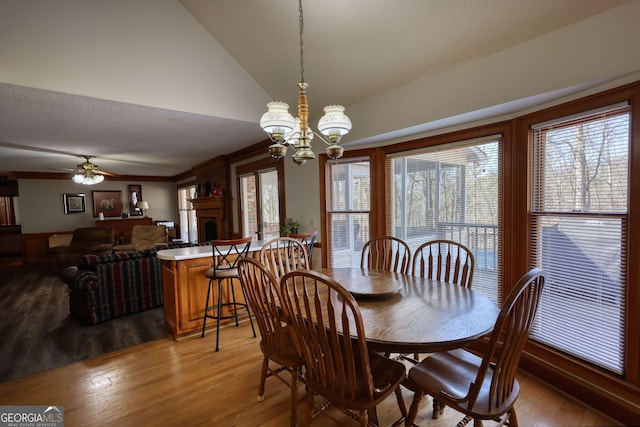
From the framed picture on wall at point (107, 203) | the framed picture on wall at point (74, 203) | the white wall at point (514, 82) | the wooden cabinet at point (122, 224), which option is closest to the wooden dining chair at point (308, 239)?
the white wall at point (514, 82)

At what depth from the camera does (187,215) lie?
902 cm

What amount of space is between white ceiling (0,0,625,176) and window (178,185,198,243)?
4.77 m

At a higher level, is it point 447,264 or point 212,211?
point 212,211

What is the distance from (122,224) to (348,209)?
309 inches

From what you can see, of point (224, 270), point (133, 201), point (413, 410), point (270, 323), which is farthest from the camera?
point (133, 201)

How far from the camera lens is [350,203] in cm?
374

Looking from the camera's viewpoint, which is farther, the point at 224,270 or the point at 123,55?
the point at 224,270

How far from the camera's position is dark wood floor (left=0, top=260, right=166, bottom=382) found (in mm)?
2613

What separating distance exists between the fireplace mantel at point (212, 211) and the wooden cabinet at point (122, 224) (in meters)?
2.64

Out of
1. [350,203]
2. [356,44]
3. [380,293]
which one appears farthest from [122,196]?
[380,293]

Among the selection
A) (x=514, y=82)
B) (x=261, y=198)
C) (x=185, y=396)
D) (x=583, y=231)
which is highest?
(x=514, y=82)

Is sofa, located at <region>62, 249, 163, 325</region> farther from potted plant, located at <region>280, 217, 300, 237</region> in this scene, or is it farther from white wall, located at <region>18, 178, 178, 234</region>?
white wall, located at <region>18, 178, 178, 234</region>

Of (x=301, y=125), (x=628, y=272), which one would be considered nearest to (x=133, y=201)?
(x=301, y=125)

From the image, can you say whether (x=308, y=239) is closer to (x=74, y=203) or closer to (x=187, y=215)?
(x=187, y=215)
